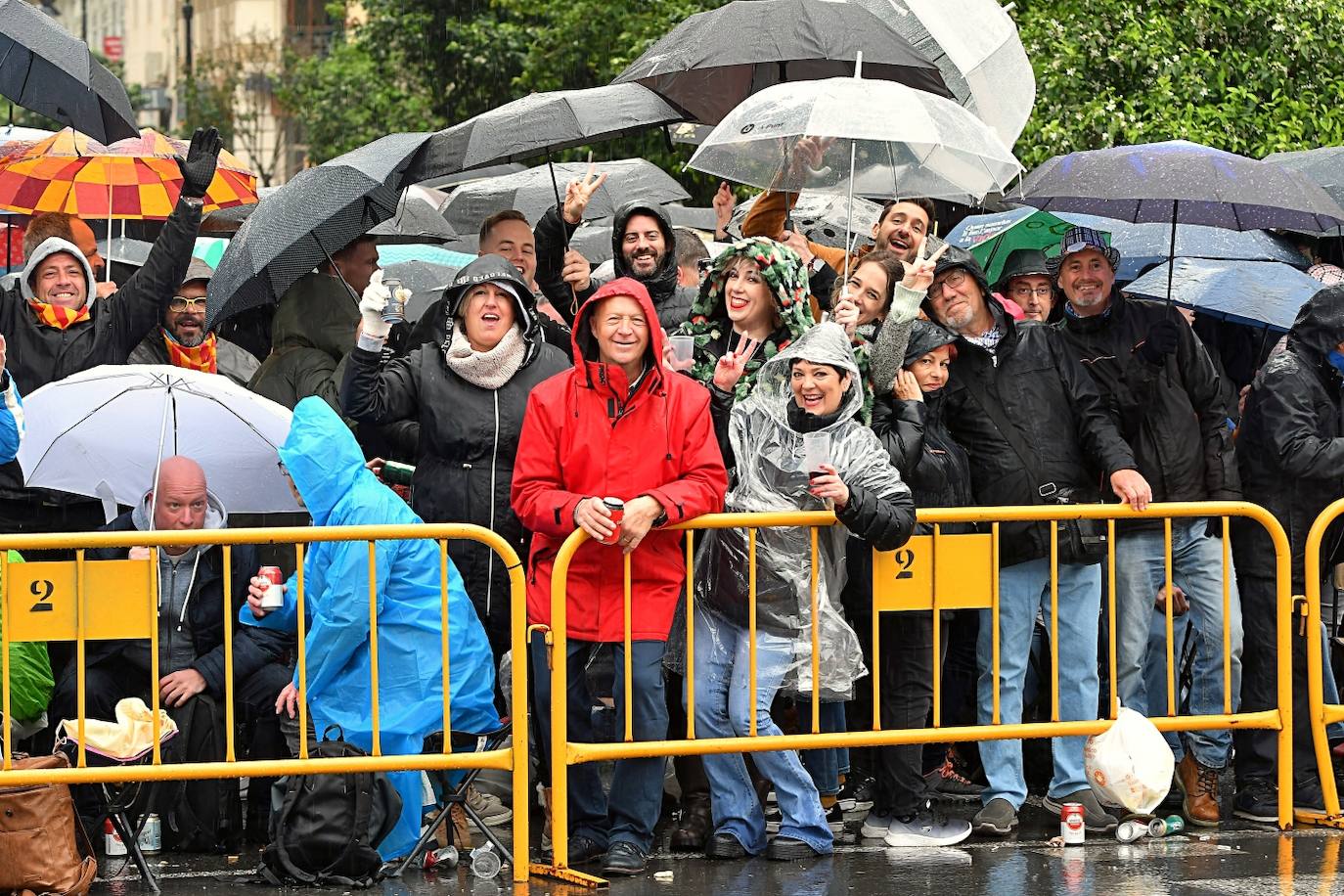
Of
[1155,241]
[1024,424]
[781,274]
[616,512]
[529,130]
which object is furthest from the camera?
[1155,241]

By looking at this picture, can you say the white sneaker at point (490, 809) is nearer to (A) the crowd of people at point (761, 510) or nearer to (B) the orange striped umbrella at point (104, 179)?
(A) the crowd of people at point (761, 510)

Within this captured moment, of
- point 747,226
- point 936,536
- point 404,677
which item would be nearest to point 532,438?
point 404,677

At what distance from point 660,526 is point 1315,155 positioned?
550 centimetres

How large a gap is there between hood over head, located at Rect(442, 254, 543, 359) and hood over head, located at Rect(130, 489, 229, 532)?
3.56 ft

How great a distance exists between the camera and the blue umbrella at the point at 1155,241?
1119cm

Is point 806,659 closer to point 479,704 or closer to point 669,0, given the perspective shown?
point 479,704

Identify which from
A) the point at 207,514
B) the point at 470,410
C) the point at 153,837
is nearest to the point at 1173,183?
the point at 470,410

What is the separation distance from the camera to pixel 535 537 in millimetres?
7910

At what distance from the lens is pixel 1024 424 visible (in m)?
8.50

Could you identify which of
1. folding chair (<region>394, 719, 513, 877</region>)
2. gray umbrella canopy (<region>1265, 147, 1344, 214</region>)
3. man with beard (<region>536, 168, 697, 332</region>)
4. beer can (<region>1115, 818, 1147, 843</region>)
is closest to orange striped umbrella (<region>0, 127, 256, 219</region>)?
man with beard (<region>536, 168, 697, 332</region>)

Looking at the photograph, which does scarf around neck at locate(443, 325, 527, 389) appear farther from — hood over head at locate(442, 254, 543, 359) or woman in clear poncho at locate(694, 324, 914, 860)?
woman in clear poncho at locate(694, 324, 914, 860)

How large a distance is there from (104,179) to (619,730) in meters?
5.93

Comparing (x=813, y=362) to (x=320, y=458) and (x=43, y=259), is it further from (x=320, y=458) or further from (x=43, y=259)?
(x=43, y=259)

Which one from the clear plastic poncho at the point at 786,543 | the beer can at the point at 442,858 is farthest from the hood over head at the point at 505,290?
the beer can at the point at 442,858
